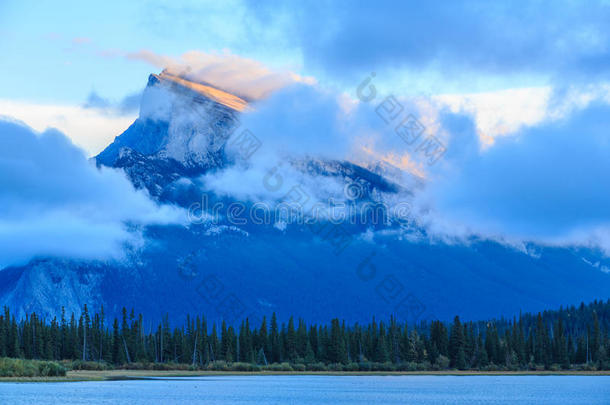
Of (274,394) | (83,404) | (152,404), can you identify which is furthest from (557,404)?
(83,404)

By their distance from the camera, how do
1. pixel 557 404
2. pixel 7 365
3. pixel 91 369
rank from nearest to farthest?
pixel 557 404, pixel 7 365, pixel 91 369

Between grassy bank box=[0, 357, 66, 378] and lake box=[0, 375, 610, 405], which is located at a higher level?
grassy bank box=[0, 357, 66, 378]

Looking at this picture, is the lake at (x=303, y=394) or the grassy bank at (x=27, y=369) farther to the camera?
the grassy bank at (x=27, y=369)

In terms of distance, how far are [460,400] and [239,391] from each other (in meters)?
33.2

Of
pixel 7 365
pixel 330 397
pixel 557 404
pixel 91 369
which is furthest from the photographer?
pixel 91 369

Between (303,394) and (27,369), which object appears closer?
(303,394)

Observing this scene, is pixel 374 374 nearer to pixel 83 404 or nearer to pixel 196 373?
pixel 196 373

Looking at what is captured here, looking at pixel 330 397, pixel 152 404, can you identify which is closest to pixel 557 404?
pixel 330 397

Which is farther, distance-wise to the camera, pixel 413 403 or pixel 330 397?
pixel 330 397

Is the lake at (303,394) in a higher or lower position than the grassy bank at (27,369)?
lower

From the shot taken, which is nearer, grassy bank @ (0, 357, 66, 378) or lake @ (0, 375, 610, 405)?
lake @ (0, 375, 610, 405)

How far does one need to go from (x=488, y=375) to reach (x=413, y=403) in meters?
95.9

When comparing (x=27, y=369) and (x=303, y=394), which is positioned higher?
(x=27, y=369)

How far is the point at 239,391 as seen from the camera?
420 ft
